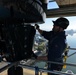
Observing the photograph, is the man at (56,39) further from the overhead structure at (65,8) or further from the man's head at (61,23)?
the overhead structure at (65,8)

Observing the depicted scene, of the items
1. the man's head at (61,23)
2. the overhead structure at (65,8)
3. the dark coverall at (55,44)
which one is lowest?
the dark coverall at (55,44)

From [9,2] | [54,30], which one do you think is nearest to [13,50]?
[9,2]

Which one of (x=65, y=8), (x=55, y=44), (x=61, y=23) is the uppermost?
(x=65, y=8)

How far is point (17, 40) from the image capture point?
127 centimetres

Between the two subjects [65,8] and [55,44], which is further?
[65,8]

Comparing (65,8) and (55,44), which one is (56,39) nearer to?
(55,44)

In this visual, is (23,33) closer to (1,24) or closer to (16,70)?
(1,24)

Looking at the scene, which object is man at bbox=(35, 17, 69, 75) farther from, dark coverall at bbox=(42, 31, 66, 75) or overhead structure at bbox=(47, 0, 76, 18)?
overhead structure at bbox=(47, 0, 76, 18)

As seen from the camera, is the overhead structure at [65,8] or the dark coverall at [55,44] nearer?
the dark coverall at [55,44]

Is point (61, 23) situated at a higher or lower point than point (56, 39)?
higher

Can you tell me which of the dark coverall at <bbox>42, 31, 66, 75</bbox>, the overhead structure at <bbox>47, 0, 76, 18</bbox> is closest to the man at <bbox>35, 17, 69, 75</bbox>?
the dark coverall at <bbox>42, 31, 66, 75</bbox>

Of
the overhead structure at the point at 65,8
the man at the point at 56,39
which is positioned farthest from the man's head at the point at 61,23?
the overhead structure at the point at 65,8

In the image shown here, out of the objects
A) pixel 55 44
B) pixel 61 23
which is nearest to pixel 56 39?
pixel 55 44

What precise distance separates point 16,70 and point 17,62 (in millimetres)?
153
